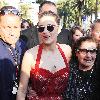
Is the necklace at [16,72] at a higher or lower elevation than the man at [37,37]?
lower

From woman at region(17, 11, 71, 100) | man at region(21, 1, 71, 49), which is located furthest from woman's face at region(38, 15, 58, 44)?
man at region(21, 1, 71, 49)

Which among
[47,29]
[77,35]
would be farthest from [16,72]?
[77,35]

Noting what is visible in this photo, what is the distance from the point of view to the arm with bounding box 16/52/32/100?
4004 millimetres

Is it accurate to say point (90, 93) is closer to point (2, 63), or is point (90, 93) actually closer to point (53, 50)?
point (53, 50)

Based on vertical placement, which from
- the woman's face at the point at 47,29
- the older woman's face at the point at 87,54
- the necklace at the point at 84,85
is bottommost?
the necklace at the point at 84,85

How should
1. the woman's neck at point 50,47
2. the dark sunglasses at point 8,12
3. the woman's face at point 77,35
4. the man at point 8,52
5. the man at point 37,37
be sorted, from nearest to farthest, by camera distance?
the man at point 8,52, the dark sunglasses at point 8,12, the woman's neck at point 50,47, the man at point 37,37, the woman's face at point 77,35

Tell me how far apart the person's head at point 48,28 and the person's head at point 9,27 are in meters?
0.28

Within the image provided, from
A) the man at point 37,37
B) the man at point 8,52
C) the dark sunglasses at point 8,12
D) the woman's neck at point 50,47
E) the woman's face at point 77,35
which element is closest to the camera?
the man at point 8,52

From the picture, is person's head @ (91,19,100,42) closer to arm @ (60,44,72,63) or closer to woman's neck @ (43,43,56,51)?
arm @ (60,44,72,63)

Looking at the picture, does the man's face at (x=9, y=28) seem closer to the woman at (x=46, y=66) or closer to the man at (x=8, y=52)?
the man at (x=8, y=52)

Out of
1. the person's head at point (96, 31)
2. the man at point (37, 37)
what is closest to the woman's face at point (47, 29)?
the man at point (37, 37)

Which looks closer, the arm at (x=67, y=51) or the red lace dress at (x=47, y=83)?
the red lace dress at (x=47, y=83)

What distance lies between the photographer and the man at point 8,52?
3977mm

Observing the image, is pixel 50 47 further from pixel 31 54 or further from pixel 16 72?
pixel 16 72
